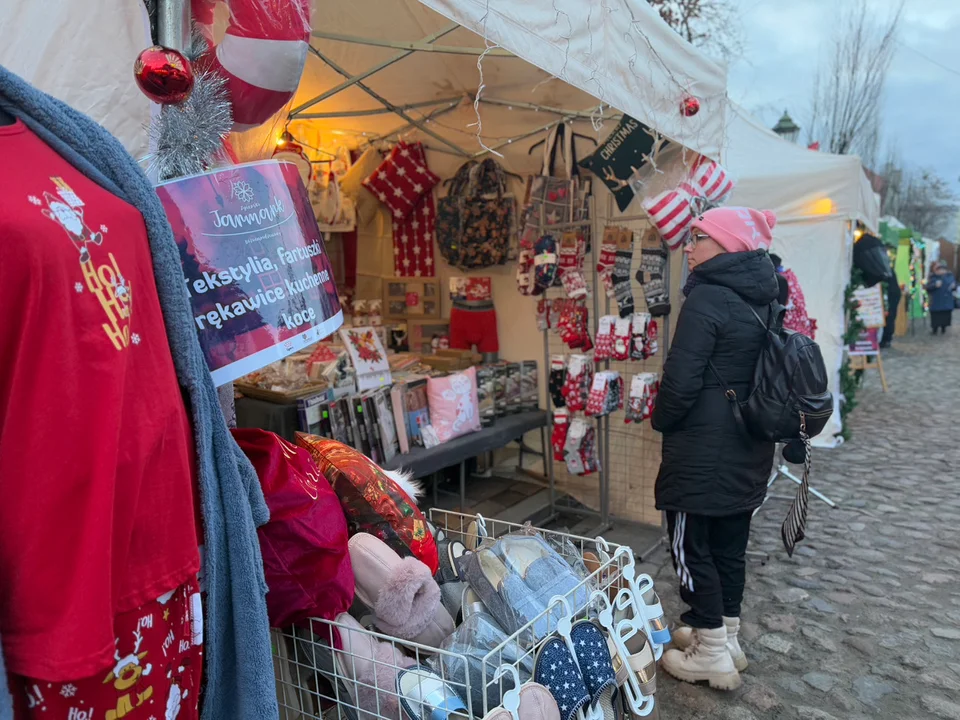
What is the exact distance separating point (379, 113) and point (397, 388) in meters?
2.15

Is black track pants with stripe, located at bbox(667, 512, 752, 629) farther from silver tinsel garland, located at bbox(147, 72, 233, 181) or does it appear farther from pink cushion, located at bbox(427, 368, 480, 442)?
silver tinsel garland, located at bbox(147, 72, 233, 181)

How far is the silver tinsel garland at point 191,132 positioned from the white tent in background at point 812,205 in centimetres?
543

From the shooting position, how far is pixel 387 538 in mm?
1636

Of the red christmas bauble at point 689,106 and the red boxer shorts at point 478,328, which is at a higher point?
the red christmas bauble at point 689,106

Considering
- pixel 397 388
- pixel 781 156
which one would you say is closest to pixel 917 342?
pixel 781 156

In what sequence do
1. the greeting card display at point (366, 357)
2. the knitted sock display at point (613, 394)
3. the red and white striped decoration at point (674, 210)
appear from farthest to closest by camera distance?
the knitted sock display at point (613, 394)
the greeting card display at point (366, 357)
the red and white striped decoration at point (674, 210)

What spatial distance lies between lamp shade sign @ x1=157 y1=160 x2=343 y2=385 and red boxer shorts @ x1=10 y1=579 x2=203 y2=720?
0.38m

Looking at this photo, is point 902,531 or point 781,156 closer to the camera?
point 902,531

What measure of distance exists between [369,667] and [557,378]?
9.86ft

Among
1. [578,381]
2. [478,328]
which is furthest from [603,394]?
[478,328]

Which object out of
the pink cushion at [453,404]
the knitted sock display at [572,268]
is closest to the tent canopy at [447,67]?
the knitted sock display at [572,268]

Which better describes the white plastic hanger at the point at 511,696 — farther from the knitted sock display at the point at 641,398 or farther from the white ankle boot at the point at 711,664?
the knitted sock display at the point at 641,398

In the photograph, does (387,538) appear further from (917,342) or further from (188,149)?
(917,342)

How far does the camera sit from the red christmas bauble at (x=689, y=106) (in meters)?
3.14
